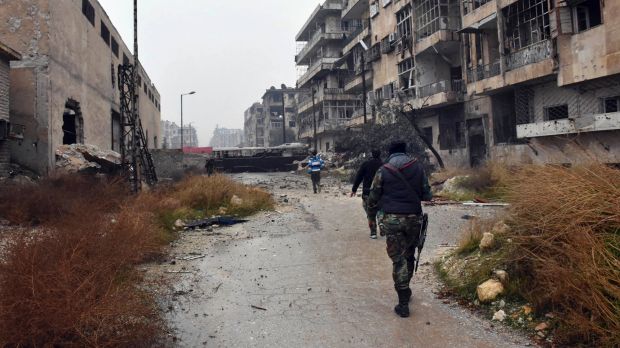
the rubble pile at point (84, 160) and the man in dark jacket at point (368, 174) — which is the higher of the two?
the rubble pile at point (84, 160)

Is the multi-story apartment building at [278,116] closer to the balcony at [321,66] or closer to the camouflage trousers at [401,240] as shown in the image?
the balcony at [321,66]

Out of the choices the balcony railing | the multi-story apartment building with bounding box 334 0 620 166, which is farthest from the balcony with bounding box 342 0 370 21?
the balcony railing

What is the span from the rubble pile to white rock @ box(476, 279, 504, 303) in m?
12.6

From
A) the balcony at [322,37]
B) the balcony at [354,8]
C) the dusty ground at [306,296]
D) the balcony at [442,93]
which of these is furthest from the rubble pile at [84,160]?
the balcony at [322,37]

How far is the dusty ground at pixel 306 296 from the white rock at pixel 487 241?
72cm

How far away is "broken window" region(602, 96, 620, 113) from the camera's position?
13.8 m

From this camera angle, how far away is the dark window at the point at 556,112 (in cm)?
1583

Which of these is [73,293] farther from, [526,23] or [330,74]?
[330,74]

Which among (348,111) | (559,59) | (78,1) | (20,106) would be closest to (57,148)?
(20,106)

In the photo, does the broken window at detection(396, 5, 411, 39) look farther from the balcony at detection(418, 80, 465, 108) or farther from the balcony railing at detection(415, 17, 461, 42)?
the balcony at detection(418, 80, 465, 108)

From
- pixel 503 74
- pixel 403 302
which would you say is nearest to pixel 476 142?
pixel 503 74

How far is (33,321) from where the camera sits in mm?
2783

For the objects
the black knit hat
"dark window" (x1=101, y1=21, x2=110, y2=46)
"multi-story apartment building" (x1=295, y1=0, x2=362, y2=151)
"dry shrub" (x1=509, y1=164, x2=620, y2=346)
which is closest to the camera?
"dry shrub" (x1=509, y1=164, x2=620, y2=346)

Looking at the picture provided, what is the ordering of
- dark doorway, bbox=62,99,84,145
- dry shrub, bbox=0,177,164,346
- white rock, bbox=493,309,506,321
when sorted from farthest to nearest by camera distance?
dark doorway, bbox=62,99,84,145 < white rock, bbox=493,309,506,321 < dry shrub, bbox=0,177,164,346
